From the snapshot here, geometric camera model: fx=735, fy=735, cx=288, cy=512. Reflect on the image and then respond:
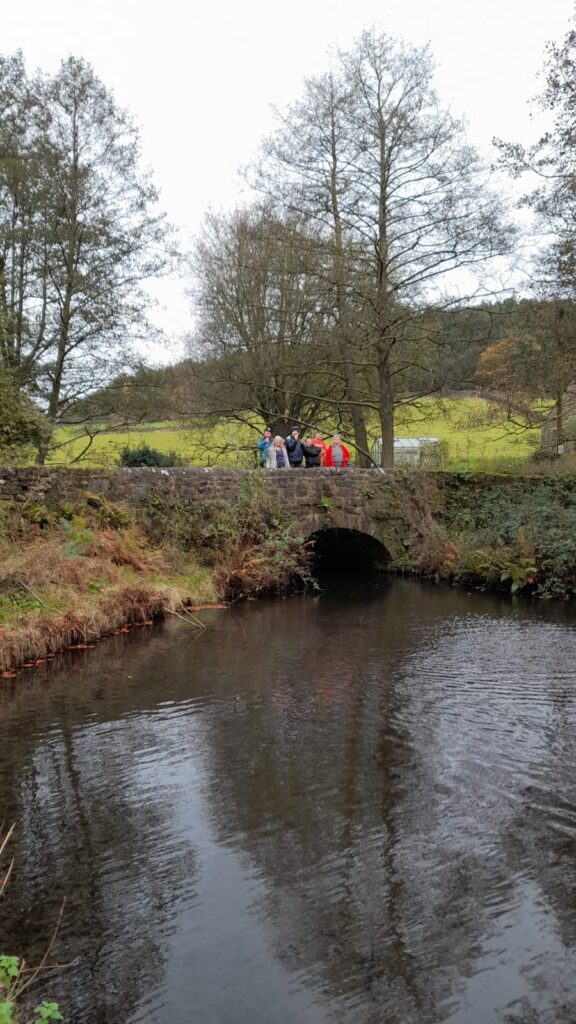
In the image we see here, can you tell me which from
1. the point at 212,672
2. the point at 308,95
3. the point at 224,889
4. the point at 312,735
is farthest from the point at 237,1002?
the point at 308,95

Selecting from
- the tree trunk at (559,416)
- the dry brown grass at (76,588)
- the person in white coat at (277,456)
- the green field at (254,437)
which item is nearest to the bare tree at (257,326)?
the green field at (254,437)

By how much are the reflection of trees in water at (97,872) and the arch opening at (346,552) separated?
9.87 metres

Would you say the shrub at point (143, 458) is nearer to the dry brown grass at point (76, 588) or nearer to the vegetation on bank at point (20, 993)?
the dry brown grass at point (76, 588)

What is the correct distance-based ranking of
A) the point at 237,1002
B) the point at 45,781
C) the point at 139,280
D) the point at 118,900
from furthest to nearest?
the point at 139,280, the point at 45,781, the point at 118,900, the point at 237,1002

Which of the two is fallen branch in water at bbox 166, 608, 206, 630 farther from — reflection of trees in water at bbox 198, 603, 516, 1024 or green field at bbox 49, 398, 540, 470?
green field at bbox 49, 398, 540, 470

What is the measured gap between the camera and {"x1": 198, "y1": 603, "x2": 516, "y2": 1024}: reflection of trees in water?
3102 mm

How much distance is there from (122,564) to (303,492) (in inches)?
165

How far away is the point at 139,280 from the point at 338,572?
8426mm

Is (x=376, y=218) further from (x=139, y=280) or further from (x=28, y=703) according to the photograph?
(x=28, y=703)

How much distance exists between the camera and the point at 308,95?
16594 millimetres

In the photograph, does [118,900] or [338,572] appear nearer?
[118,900]

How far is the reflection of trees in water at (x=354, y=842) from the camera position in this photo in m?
3.10

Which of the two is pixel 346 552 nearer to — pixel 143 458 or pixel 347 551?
pixel 347 551

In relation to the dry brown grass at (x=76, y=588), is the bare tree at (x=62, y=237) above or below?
above
